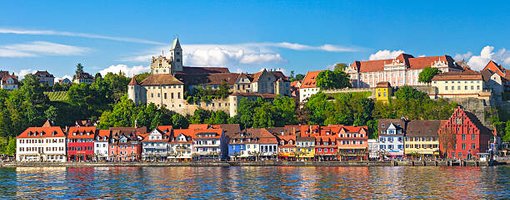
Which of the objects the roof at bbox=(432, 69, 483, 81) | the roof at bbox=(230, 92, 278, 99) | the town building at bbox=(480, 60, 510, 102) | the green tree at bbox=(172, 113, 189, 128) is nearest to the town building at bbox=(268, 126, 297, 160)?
the green tree at bbox=(172, 113, 189, 128)

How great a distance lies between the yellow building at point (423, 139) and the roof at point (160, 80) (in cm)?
3946

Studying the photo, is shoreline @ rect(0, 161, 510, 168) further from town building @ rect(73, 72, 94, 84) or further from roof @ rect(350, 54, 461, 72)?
town building @ rect(73, 72, 94, 84)

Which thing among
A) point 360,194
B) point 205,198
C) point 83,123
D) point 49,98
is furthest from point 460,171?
point 49,98

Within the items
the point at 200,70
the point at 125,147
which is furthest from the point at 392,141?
the point at 200,70

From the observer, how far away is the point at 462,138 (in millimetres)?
90562

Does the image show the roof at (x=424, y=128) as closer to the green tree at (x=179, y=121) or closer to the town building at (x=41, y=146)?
the green tree at (x=179, y=121)

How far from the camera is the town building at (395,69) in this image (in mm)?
120056

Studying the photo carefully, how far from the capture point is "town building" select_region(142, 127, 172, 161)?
99188 millimetres

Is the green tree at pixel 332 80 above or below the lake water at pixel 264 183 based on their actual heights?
above

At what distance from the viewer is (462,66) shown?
131750mm

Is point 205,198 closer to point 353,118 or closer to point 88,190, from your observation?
point 88,190

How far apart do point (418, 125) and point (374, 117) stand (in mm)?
11658

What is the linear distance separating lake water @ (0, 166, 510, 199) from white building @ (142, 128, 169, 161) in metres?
13.5

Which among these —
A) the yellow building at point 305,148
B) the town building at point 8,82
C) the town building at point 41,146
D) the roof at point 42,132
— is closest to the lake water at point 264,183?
the yellow building at point 305,148
